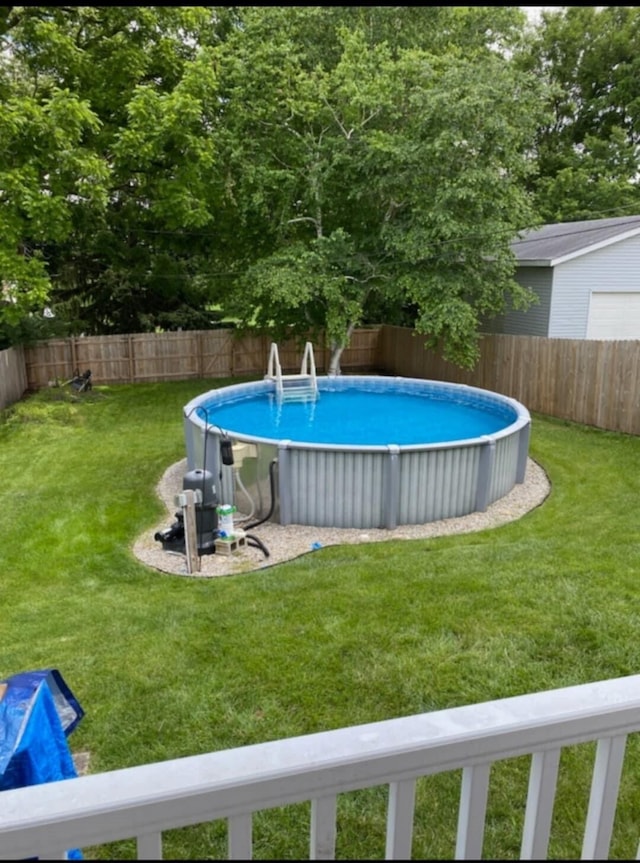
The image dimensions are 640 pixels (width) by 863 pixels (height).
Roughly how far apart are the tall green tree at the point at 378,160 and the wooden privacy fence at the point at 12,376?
18.3ft

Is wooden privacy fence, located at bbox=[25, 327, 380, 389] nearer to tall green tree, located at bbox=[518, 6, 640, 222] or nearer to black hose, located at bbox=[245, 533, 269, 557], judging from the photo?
tall green tree, located at bbox=[518, 6, 640, 222]

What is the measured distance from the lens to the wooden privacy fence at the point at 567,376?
10.3m

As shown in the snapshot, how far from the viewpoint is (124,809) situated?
0.94 meters

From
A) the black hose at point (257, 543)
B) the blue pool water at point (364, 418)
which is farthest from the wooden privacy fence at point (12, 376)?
the black hose at point (257, 543)

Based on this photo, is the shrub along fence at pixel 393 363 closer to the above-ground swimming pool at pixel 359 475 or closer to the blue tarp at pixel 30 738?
the above-ground swimming pool at pixel 359 475

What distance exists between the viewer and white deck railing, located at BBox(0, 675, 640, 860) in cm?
94

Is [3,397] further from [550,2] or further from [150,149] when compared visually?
[550,2]

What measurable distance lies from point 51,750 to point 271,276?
11.3 m

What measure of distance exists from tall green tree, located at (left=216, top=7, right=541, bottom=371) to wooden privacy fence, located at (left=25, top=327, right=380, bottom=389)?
3802 millimetres

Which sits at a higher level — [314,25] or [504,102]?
[314,25]

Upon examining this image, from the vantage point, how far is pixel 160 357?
56.6 feet

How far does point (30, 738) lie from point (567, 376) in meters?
11.1

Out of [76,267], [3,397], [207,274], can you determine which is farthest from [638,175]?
[3,397]

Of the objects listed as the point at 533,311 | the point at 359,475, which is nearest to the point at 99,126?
the point at 359,475
